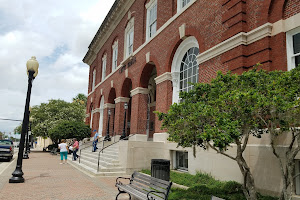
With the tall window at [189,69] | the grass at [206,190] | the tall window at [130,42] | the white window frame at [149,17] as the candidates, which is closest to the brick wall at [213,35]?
the white window frame at [149,17]

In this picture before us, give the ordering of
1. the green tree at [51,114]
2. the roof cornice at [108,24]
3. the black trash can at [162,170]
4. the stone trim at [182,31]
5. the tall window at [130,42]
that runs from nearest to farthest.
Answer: the black trash can at [162,170], the stone trim at [182,31], the tall window at [130,42], the roof cornice at [108,24], the green tree at [51,114]

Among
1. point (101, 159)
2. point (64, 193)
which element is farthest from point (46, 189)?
point (101, 159)

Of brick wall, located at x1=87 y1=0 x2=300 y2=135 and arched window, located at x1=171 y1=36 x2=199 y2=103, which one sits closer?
brick wall, located at x1=87 y1=0 x2=300 y2=135

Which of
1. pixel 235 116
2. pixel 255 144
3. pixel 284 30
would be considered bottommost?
pixel 255 144

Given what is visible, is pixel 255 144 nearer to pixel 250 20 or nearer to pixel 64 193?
pixel 250 20

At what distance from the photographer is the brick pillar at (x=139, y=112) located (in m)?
16.3

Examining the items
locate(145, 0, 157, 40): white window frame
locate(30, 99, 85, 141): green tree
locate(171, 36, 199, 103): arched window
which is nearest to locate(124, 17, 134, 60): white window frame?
locate(145, 0, 157, 40): white window frame

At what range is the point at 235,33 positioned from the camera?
858 centimetres

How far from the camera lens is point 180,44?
12680 millimetres

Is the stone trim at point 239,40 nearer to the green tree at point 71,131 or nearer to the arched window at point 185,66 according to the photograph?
the arched window at point 185,66

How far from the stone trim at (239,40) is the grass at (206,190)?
462 centimetres

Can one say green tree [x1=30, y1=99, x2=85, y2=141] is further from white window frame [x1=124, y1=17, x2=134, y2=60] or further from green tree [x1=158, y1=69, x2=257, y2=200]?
green tree [x1=158, y1=69, x2=257, y2=200]

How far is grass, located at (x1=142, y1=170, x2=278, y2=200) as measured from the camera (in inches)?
249

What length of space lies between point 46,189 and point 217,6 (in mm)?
9310
